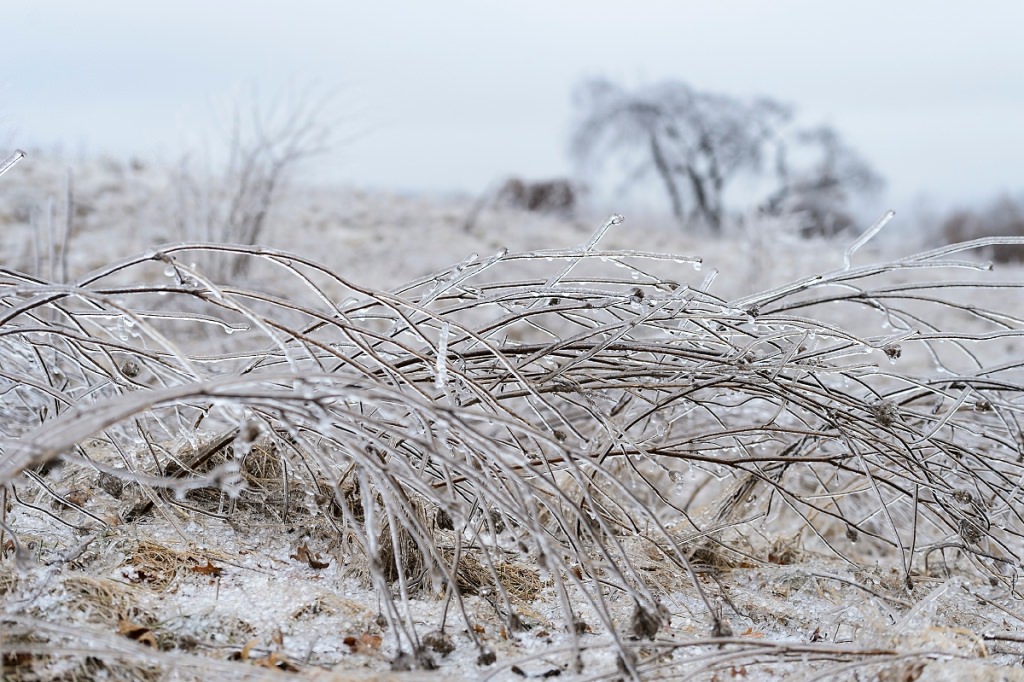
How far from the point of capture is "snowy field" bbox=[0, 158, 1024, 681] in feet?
3.89

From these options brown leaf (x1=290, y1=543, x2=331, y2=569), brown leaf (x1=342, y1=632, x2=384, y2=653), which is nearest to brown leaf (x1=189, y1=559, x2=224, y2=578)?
brown leaf (x1=290, y1=543, x2=331, y2=569)

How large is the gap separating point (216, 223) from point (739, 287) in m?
6.34

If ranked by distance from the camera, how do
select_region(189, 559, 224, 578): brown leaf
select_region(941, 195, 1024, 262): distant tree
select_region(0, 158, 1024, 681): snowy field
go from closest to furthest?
1. select_region(0, 158, 1024, 681): snowy field
2. select_region(189, 559, 224, 578): brown leaf
3. select_region(941, 195, 1024, 262): distant tree

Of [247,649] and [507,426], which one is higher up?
[507,426]

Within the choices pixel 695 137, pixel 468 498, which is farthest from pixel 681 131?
pixel 468 498

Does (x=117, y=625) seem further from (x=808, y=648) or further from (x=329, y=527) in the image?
(x=808, y=648)

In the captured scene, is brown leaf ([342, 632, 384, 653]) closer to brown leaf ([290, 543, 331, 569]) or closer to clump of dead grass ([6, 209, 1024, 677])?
clump of dead grass ([6, 209, 1024, 677])

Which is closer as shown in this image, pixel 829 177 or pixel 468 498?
pixel 468 498

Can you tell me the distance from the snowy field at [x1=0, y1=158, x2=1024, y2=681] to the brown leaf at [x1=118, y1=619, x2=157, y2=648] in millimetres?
10

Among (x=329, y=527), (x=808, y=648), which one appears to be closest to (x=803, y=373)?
(x=808, y=648)

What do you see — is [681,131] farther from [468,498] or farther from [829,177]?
[468,498]

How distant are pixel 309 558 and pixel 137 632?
0.38m

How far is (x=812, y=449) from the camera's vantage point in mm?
2113

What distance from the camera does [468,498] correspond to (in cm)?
180
